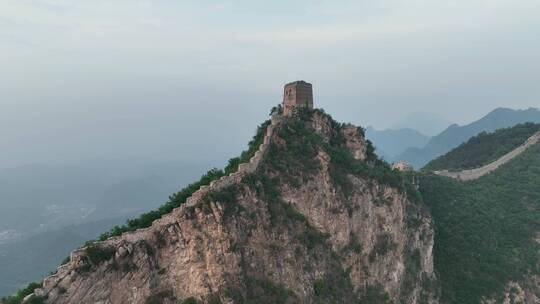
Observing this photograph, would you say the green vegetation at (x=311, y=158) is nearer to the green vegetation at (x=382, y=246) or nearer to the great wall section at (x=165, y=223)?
the great wall section at (x=165, y=223)

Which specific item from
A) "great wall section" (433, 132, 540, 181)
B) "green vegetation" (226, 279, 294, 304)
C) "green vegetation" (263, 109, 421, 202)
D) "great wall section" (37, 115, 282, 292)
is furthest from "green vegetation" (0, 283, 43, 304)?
"great wall section" (433, 132, 540, 181)

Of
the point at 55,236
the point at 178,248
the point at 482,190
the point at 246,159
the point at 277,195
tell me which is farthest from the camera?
the point at 55,236

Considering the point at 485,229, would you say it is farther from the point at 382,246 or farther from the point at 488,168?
the point at 488,168

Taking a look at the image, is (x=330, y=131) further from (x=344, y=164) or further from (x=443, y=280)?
(x=443, y=280)

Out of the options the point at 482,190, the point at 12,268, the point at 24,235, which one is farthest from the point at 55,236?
the point at 482,190

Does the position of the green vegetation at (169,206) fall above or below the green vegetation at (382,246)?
above

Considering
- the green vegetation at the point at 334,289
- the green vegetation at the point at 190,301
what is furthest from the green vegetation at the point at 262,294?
the green vegetation at the point at 334,289

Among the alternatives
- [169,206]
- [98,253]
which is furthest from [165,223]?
[98,253]
